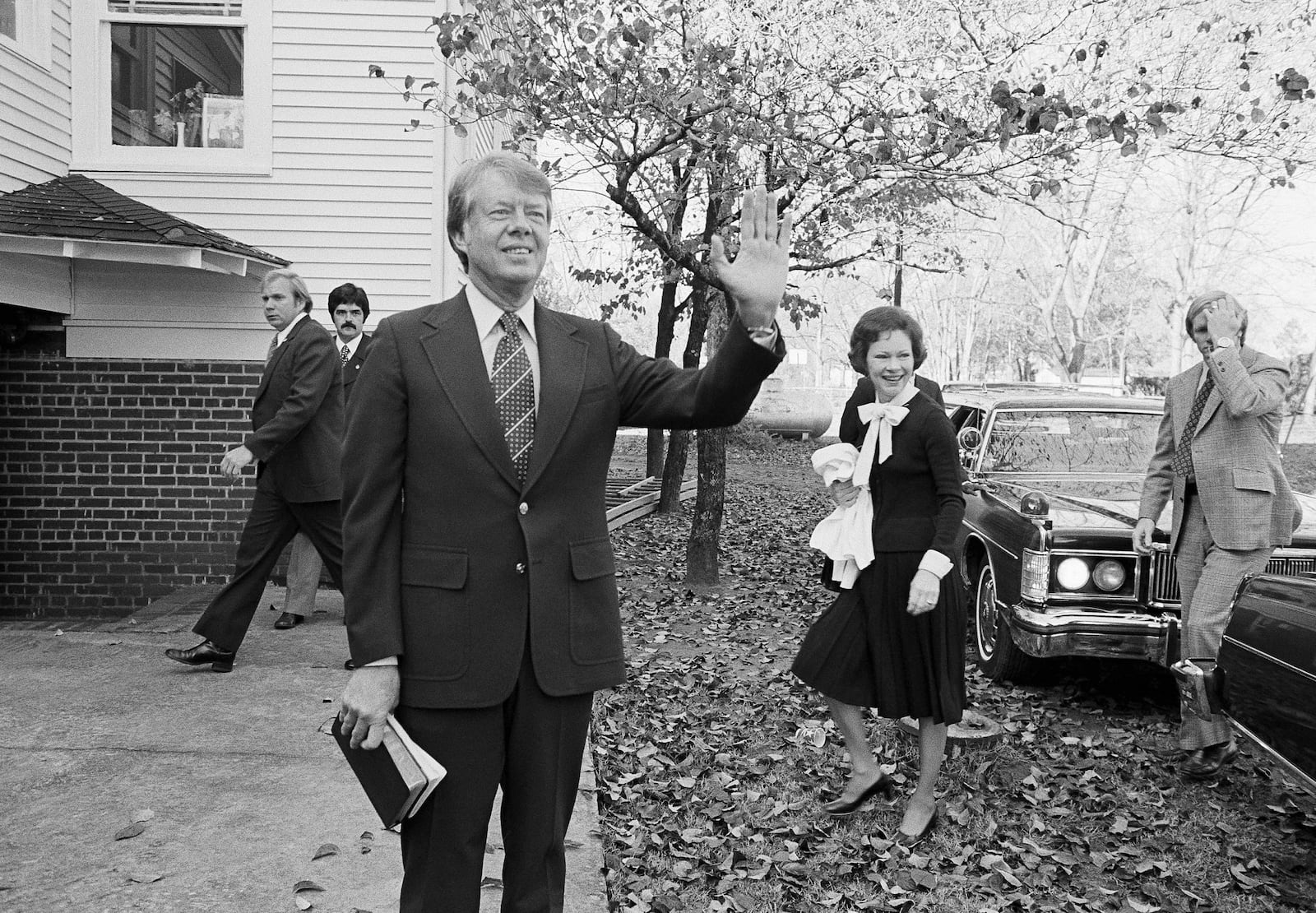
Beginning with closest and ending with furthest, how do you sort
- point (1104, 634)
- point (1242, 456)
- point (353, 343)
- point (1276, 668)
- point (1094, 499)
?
1. point (1276, 668)
2. point (1242, 456)
3. point (1104, 634)
4. point (1094, 499)
5. point (353, 343)

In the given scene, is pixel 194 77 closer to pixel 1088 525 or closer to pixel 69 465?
pixel 69 465

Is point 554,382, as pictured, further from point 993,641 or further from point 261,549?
point 993,641

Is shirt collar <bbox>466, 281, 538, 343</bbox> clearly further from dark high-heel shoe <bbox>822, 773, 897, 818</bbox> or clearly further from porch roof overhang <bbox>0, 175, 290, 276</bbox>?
porch roof overhang <bbox>0, 175, 290, 276</bbox>

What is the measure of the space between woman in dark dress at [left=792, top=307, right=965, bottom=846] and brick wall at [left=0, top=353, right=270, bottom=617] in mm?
6048

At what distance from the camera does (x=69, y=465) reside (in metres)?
9.31

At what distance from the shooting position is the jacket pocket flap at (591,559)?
2.83 metres

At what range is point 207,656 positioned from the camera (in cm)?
666

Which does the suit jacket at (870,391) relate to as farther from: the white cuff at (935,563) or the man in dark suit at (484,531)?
the man in dark suit at (484,531)

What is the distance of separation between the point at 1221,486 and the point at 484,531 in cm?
396

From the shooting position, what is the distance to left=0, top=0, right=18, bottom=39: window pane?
28.2 ft

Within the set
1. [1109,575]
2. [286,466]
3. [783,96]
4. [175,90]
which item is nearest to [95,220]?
[175,90]

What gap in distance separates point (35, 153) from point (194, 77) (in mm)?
1359

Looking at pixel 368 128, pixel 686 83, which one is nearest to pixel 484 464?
pixel 686 83

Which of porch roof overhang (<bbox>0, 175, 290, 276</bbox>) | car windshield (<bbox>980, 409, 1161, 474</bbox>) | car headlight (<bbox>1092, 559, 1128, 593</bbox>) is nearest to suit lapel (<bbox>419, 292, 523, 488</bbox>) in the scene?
car headlight (<bbox>1092, 559, 1128, 593</bbox>)
